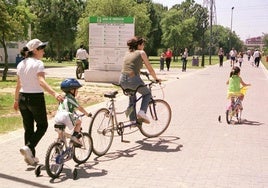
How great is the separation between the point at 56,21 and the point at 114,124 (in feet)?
170

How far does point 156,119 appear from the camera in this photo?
7965 mm

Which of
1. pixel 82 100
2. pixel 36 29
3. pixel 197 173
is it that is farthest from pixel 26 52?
pixel 36 29

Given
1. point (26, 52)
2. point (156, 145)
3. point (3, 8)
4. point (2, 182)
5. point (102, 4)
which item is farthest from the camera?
point (102, 4)

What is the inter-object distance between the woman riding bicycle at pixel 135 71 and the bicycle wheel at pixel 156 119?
1.05 ft

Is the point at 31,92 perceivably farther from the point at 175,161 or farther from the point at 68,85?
the point at 175,161

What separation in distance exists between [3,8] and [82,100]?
859 centimetres

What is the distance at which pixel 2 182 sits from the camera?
201 inches

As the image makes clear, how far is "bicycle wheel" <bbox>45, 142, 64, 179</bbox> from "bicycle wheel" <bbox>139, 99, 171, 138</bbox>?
2540 mm

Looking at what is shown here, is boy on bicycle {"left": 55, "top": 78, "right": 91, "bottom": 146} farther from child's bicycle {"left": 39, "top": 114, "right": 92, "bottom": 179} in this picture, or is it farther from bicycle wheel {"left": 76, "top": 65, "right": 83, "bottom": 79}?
bicycle wheel {"left": 76, "top": 65, "right": 83, "bottom": 79}

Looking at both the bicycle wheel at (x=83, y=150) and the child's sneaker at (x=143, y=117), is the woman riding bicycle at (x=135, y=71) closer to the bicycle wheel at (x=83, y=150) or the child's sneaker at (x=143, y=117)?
the child's sneaker at (x=143, y=117)

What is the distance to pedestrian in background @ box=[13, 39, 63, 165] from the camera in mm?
5406

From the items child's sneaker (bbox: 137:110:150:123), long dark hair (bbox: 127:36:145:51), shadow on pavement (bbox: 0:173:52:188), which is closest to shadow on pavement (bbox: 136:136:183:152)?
child's sneaker (bbox: 137:110:150:123)

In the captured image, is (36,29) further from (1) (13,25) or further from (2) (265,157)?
(2) (265,157)

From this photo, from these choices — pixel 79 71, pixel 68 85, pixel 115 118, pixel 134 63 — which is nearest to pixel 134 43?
pixel 134 63
